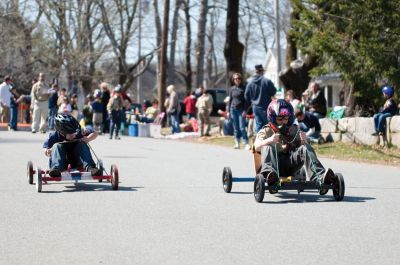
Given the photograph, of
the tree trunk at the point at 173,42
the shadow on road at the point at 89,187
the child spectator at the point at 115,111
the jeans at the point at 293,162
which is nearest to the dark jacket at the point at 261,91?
the shadow on road at the point at 89,187

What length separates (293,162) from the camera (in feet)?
38.5

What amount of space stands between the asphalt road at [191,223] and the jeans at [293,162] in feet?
1.20

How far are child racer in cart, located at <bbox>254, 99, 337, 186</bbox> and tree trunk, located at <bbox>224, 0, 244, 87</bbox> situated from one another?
67.6 ft

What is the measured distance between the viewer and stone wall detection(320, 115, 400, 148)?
20906mm

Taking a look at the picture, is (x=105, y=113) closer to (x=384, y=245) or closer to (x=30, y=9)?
(x=30, y=9)

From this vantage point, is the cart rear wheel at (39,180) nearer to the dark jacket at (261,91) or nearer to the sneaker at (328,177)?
the sneaker at (328,177)

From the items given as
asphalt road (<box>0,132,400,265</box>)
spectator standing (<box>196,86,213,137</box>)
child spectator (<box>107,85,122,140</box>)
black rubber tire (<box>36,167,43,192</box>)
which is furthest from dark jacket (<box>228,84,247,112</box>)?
black rubber tire (<box>36,167,43,192</box>)

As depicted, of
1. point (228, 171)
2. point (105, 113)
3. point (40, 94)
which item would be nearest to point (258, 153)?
point (228, 171)

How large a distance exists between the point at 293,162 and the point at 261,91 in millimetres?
9591

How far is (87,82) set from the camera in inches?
2298

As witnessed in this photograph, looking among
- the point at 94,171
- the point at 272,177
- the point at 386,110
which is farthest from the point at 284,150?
the point at 386,110

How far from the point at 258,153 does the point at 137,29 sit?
1737 inches

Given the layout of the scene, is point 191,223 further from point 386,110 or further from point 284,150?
point 386,110

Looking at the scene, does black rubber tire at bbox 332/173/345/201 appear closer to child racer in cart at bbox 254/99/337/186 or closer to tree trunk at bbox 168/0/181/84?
child racer in cart at bbox 254/99/337/186
